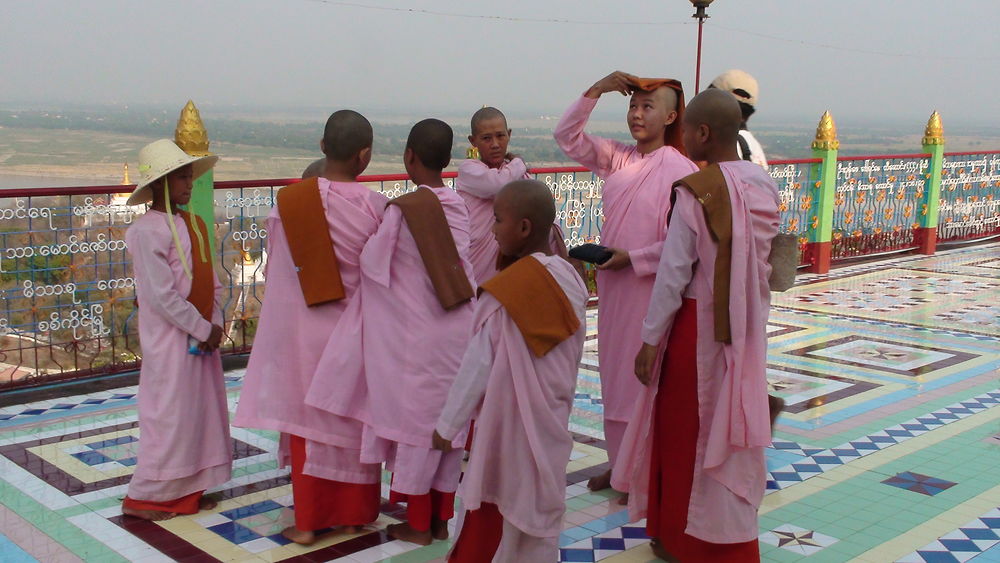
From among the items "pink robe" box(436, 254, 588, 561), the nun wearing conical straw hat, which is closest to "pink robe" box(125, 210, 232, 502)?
the nun wearing conical straw hat

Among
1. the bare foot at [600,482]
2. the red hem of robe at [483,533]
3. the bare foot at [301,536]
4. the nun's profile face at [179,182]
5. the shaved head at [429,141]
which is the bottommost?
the bare foot at [301,536]

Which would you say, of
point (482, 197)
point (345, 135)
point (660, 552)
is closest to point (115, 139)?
point (482, 197)

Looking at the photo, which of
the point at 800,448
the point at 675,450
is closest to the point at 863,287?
the point at 800,448

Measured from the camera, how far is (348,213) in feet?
11.8

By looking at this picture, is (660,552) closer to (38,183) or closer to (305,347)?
(305,347)

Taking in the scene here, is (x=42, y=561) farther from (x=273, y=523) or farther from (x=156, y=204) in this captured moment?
(x=156, y=204)

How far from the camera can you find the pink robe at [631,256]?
3.96m

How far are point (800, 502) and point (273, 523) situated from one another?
2.03 m

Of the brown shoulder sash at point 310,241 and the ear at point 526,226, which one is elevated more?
the ear at point 526,226

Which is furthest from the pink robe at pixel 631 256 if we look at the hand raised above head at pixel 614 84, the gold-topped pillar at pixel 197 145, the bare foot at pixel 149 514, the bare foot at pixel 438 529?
the gold-topped pillar at pixel 197 145

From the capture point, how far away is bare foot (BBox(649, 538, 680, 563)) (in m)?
3.50

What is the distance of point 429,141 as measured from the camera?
362cm

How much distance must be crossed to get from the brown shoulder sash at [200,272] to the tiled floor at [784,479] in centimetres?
78

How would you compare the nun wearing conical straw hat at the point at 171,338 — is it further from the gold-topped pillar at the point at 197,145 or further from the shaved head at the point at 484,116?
the gold-topped pillar at the point at 197,145
